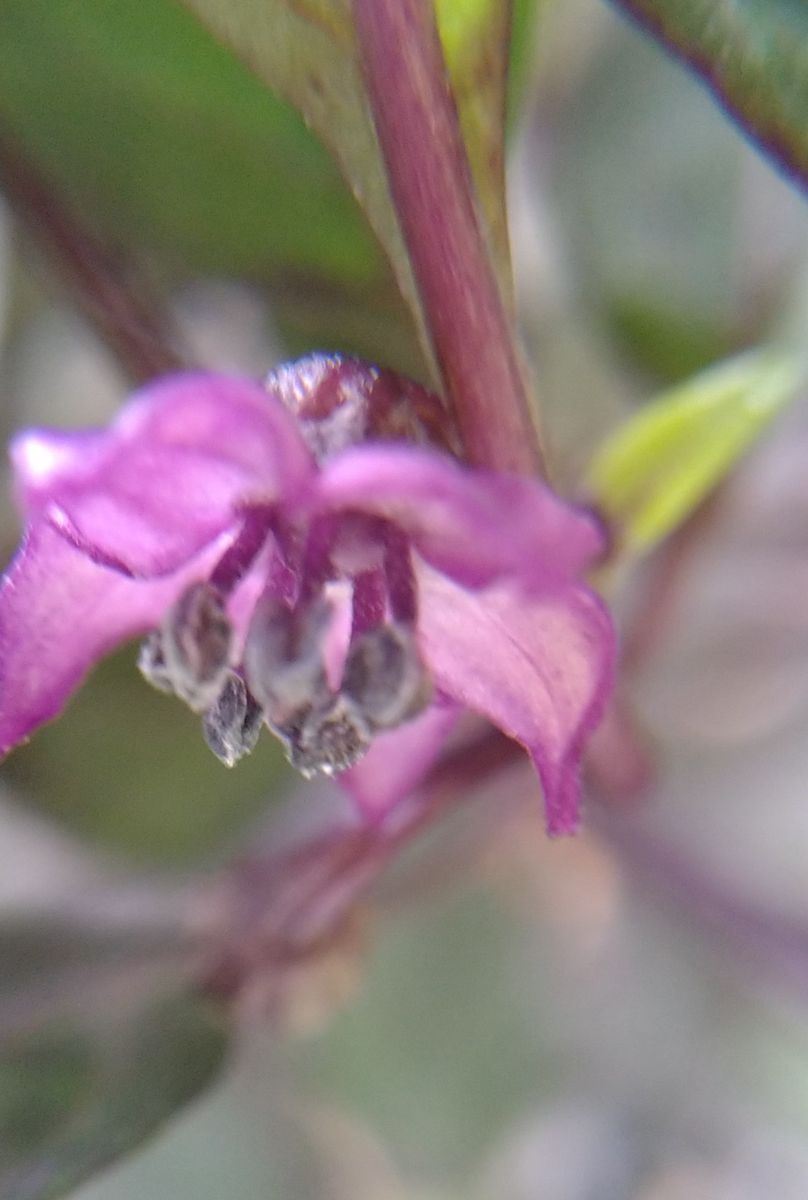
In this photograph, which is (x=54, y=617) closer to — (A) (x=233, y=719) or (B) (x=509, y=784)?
(A) (x=233, y=719)

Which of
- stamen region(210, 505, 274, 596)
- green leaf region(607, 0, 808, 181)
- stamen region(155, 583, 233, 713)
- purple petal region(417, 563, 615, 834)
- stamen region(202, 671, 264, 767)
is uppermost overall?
green leaf region(607, 0, 808, 181)

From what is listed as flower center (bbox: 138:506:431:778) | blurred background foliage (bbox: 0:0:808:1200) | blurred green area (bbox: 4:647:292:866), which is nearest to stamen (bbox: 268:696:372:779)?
flower center (bbox: 138:506:431:778)

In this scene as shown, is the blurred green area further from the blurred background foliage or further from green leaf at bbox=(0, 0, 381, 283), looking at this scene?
green leaf at bbox=(0, 0, 381, 283)

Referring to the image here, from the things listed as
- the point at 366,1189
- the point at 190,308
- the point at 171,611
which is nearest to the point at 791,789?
the point at 366,1189

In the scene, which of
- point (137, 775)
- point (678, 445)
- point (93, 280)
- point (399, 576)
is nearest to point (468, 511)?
point (399, 576)

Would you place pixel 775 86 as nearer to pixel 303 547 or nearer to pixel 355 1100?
pixel 303 547

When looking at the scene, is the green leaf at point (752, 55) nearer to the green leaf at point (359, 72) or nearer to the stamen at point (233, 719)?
the green leaf at point (359, 72)
